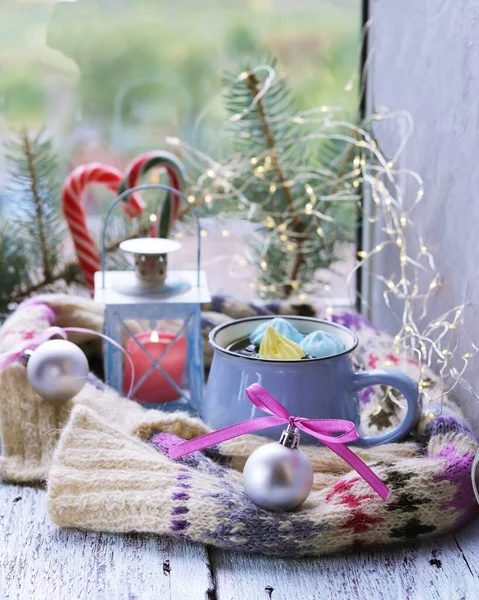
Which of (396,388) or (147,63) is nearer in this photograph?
(396,388)

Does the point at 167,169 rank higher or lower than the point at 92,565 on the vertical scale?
higher

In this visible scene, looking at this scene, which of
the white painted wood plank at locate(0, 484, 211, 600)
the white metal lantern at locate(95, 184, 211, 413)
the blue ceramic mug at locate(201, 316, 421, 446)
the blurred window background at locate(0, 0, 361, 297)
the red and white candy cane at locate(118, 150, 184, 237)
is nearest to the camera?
the white painted wood plank at locate(0, 484, 211, 600)

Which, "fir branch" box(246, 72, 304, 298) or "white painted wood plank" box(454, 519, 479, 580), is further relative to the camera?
"fir branch" box(246, 72, 304, 298)

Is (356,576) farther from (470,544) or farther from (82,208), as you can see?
(82,208)

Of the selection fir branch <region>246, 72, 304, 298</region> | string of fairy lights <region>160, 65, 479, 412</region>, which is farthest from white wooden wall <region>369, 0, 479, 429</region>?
fir branch <region>246, 72, 304, 298</region>

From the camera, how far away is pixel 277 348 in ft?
2.06

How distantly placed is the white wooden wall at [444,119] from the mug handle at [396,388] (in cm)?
5

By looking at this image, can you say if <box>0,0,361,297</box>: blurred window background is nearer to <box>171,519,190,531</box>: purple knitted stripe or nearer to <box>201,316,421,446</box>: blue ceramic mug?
<box>201,316,421,446</box>: blue ceramic mug

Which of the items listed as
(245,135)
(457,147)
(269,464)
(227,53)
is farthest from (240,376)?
(227,53)

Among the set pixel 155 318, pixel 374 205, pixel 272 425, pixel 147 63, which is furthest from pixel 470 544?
pixel 147 63

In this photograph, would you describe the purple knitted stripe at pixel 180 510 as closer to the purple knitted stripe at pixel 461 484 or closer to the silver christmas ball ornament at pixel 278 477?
the silver christmas ball ornament at pixel 278 477

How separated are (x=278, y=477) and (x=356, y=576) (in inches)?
2.9

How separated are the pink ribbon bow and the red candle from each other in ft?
0.58

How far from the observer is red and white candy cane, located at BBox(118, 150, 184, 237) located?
0.84 m
